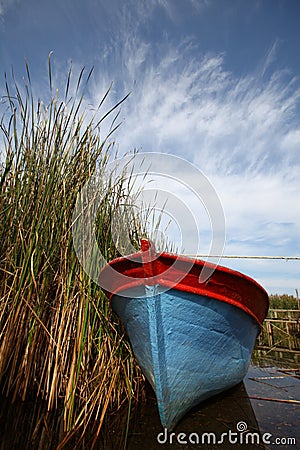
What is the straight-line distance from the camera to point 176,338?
260 centimetres

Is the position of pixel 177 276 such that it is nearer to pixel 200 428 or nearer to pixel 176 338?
pixel 176 338

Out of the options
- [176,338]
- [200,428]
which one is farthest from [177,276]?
[200,428]

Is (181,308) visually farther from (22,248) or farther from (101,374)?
(22,248)

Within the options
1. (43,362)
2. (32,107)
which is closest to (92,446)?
(43,362)

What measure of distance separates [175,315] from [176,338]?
0.22 meters

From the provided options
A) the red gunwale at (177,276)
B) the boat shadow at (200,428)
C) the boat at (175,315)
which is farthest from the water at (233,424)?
the red gunwale at (177,276)

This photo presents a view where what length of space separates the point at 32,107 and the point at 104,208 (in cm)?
122

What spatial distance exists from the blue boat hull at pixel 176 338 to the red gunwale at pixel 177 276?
61 millimetres

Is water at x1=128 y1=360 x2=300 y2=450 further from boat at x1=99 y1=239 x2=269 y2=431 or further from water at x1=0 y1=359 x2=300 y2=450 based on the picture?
boat at x1=99 y1=239 x2=269 y2=431

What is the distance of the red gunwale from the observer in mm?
2408

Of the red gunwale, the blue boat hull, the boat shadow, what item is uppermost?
the red gunwale

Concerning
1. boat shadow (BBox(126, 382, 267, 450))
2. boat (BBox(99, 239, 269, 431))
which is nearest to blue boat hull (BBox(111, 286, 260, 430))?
boat (BBox(99, 239, 269, 431))

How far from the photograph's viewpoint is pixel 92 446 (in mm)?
2242

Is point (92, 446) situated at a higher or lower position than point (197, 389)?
lower
